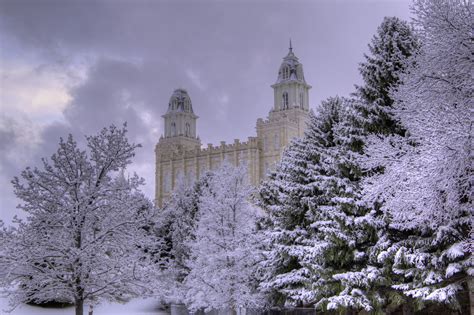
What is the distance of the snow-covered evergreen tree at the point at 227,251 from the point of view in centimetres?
2111

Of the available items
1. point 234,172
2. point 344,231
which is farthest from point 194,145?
point 344,231

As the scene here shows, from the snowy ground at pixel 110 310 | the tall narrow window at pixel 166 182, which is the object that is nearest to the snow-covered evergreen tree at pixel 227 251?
the snowy ground at pixel 110 310

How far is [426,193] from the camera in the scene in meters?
11.1

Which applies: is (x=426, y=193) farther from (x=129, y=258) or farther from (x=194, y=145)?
(x=194, y=145)

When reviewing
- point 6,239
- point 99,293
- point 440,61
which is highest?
point 440,61

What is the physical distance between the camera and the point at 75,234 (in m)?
13.4

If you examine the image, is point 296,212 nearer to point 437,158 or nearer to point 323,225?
point 323,225

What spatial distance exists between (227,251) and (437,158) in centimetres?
1214

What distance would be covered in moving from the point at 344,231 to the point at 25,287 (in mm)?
8037

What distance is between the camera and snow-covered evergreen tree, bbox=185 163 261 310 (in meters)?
21.1

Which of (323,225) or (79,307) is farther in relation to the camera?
(323,225)

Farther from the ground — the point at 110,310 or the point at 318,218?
the point at 318,218

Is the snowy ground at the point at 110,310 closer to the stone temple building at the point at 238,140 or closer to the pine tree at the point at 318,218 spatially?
the pine tree at the point at 318,218

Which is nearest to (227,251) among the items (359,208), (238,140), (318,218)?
(318,218)
